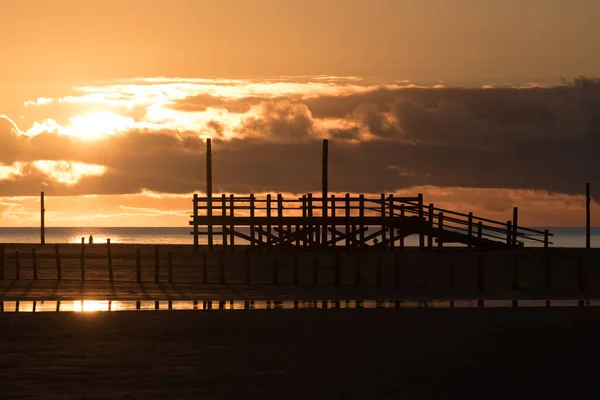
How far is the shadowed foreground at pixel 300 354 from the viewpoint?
16.7 m

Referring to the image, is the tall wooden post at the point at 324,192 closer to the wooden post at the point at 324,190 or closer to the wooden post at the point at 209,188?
the wooden post at the point at 324,190

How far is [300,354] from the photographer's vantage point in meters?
20.6

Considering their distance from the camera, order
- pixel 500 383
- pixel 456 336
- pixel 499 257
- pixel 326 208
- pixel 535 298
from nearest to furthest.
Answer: pixel 500 383 → pixel 456 336 → pixel 535 298 → pixel 499 257 → pixel 326 208

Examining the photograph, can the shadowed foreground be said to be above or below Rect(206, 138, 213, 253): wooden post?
below

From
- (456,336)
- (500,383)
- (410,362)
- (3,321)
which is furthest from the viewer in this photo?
(3,321)

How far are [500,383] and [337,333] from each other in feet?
23.2

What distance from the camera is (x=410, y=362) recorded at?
19.6m

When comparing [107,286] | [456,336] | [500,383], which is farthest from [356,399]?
[107,286]

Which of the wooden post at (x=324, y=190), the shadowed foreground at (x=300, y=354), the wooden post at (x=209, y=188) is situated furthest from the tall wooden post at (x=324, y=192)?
the shadowed foreground at (x=300, y=354)

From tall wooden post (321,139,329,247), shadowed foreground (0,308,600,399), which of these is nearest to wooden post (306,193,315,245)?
tall wooden post (321,139,329,247)

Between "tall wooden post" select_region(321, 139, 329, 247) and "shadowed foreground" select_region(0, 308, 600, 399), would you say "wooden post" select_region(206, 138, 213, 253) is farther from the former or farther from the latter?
"shadowed foreground" select_region(0, 308, 600, 399)

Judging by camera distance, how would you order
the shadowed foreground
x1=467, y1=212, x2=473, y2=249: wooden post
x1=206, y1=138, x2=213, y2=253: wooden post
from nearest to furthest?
the shadowed foreground
x1=467, y1=212, x2=473, y2=249: wooden post
x1=206, y1=138, x2=213, y2=253: wooden post

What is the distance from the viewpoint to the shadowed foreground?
16.7 metres

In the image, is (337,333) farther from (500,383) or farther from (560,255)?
(560,255)
